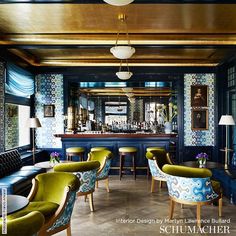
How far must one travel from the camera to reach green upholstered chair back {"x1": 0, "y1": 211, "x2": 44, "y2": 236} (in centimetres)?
213

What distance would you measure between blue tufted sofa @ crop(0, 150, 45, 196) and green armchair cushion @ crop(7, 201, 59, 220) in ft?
5.88

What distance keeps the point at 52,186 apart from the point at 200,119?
6182 mm

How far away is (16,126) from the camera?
7.96 meters

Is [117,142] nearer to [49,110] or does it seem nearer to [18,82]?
[49,110]

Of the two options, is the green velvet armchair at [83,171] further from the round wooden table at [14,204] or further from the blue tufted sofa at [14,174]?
the round wooden table at [14,204]

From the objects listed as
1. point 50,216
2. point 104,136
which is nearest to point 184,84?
point 104,136

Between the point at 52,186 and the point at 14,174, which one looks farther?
the point at 14,174

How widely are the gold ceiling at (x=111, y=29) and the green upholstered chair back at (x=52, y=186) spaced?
9.14 ft

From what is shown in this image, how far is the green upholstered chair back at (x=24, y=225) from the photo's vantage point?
7.00 feet

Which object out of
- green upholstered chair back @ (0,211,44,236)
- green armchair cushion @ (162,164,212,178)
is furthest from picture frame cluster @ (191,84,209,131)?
green upholstered chair back @ (0,211,44,236)

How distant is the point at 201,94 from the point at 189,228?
5.52 m

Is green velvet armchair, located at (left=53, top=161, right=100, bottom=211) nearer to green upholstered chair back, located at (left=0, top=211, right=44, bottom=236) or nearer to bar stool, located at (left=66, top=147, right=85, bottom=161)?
green upholstered chair back, located at (left=0, top=211, right=44, bottom=236)

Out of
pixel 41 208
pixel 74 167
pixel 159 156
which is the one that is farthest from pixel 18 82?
pixel 41 208

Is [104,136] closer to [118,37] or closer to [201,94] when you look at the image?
[118,37]
